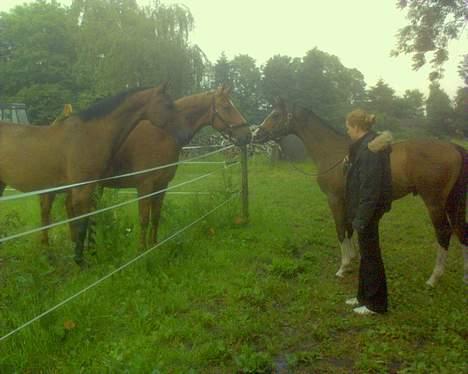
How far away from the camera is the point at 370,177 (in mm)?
3477

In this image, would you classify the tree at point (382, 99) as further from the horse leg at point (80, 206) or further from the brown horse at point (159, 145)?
the horse leg at point (80, 206)

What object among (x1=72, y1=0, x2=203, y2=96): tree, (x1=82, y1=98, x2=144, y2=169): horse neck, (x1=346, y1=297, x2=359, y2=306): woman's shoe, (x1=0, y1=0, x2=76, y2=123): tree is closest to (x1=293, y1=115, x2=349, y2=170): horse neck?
(x1=346, y1=297, x2=359, y2=306): woman's shoe

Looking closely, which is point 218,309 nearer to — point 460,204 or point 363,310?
Answer: point 363,310

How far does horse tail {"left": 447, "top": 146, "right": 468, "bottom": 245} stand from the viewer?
15.1 ft

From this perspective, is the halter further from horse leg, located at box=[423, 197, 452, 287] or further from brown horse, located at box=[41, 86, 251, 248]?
horse leg, located at box=[423, 197, 452, 287]

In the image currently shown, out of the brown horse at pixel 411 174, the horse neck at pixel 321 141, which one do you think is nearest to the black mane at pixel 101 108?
the brown horse at pixel 411 174

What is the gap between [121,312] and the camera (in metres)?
3.62

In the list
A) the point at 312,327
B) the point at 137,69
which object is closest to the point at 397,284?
the point at 312,327

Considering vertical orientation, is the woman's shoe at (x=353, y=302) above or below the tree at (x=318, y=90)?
below

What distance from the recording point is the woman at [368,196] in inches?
137

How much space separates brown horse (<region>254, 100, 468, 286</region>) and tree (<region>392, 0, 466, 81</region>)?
749 centimetres

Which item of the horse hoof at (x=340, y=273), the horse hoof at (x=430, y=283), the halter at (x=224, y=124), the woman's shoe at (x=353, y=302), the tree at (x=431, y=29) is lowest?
the horse hoof at (x=340, y=273)

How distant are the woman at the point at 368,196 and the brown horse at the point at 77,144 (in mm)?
2434

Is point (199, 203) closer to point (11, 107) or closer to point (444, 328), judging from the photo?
point (444, 328)
